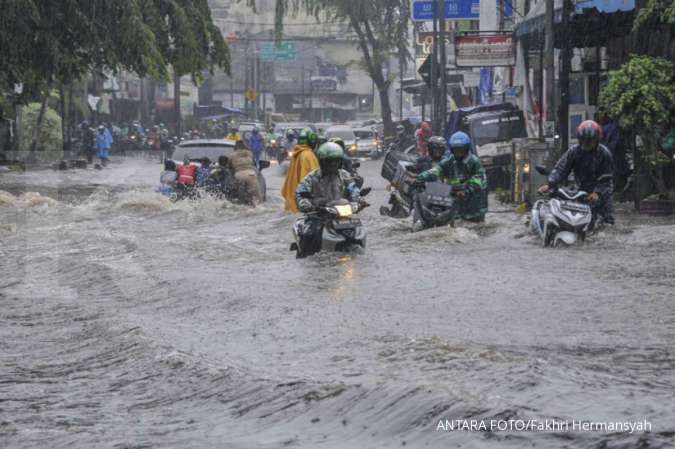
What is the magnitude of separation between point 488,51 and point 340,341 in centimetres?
1974

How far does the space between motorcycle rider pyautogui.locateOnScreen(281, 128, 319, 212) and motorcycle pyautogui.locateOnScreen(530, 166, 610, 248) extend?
13.2ft

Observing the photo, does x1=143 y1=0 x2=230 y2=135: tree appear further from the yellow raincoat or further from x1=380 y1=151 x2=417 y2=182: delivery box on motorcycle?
the yellow raincoat

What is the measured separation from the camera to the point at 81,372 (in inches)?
358

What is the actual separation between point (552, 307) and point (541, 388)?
3715 millimetres

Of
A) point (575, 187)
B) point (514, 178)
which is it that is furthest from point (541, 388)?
point (514, 178)

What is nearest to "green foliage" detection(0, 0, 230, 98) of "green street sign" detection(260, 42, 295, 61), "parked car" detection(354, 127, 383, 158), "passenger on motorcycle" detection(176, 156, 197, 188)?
"passenger on motorcycle" detection(176, 156, 197, 188)

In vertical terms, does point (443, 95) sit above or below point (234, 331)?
above

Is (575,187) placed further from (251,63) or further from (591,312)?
(251,63)

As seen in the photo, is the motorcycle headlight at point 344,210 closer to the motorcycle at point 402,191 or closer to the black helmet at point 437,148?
the motorcycle at point 402,191

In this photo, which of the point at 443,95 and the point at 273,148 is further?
the point at 273,148

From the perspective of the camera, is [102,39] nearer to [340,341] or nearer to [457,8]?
[457,8]

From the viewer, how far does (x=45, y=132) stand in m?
46.5

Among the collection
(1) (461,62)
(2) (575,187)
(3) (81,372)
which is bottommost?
(3) (81,372)

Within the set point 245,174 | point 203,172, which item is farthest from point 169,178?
point 245,174
